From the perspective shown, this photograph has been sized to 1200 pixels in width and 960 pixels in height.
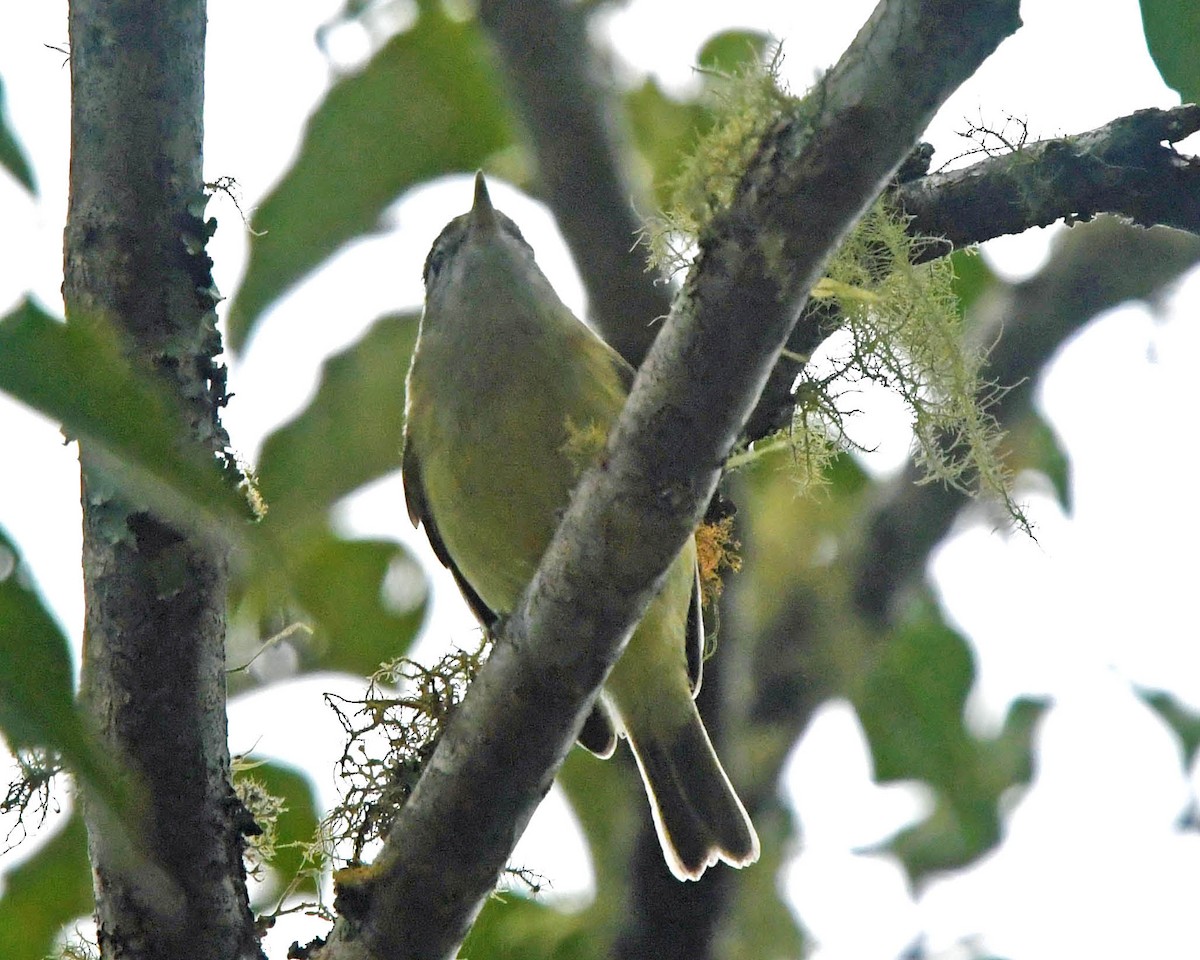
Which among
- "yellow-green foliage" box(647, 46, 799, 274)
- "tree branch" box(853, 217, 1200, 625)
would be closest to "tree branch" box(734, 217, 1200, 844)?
"tree branch" box(853, 217, 1200, 625)

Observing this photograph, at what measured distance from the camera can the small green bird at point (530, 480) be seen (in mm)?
3361

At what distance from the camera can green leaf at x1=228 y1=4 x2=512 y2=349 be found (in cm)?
363

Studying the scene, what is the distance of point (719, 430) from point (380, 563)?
7.92 ft

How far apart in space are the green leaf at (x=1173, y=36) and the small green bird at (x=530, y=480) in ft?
5.83

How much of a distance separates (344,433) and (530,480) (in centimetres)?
107

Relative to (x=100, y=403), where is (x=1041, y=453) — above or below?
above

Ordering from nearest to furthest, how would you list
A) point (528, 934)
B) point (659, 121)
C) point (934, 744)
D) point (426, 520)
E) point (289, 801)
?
point (289, 801) < point (528, 934) < point (426, 520) < point (659, 121) < point (934, 744)

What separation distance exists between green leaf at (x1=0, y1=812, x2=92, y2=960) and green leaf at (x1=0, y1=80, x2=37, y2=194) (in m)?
2.59

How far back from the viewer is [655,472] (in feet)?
6.25

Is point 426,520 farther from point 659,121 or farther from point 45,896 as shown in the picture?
point 659,121

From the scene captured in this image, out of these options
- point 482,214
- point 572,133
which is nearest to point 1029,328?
point 482,214

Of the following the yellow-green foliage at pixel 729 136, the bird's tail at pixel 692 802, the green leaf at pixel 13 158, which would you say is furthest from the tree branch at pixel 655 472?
the bird's tail at pixel 692 802

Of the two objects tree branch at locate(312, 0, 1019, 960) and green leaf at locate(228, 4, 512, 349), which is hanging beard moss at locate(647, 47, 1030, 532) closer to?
tree branch at locate(312, 0, 1019, 960)

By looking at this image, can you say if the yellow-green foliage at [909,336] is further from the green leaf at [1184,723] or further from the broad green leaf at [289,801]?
the green leaf at [1184,723]
